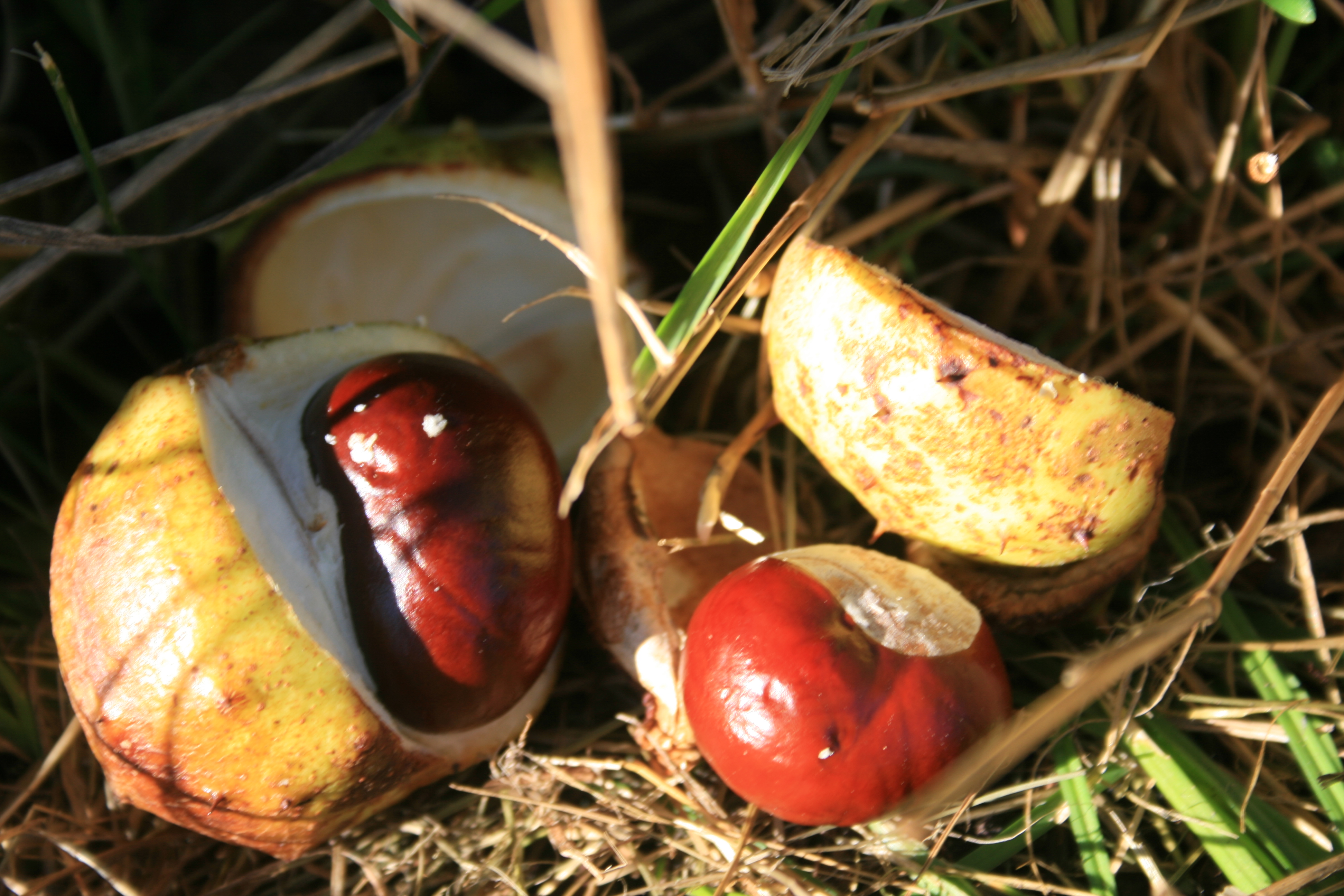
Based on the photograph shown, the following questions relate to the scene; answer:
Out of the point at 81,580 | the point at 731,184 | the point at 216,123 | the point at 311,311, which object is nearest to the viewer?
the point at 81,580

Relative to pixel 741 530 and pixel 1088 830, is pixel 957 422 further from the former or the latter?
pixel 1088 830

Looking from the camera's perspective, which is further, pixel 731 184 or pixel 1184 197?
pixel 731 184

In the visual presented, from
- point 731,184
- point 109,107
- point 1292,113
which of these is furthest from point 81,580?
point 1292,113

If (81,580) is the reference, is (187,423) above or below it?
above

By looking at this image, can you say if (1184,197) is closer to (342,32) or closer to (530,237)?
(530,237)

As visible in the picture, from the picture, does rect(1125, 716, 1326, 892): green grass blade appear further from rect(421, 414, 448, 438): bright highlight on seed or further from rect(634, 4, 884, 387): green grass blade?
rect(421, 414, 448, 438): bright highlight on seed

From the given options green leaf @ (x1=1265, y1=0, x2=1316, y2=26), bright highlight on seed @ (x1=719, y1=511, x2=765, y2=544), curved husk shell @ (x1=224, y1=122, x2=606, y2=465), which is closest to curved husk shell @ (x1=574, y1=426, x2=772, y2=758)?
bright highlight on seed @ (x1=719, y1=511, x2=765, y2=544)
